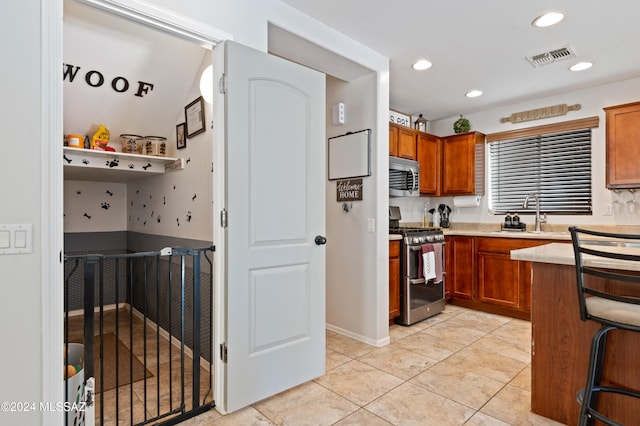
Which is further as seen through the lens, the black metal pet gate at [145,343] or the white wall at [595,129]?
the white wall at [595,129]

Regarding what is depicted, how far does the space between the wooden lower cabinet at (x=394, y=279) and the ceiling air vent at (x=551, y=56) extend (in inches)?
81.7

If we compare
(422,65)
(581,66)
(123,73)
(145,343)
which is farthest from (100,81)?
(581,66)

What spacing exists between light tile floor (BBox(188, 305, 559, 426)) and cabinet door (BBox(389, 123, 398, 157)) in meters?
1.98

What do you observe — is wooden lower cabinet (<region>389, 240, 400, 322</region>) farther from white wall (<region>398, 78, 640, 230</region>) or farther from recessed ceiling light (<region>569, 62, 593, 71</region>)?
recessed ceiling light (<region>569, 62, 593, 71</region>)

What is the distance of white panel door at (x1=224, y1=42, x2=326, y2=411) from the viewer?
6.44ft

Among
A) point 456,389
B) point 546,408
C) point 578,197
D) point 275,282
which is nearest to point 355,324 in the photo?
point 456,389

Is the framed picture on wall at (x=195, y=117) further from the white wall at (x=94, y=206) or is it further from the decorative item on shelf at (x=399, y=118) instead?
the decorative item on shelf at (x=399, y=118)

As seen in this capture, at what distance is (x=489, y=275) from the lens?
3.94 meters

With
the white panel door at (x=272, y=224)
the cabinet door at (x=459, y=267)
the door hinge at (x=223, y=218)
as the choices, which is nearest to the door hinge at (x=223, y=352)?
the white panel door at (x=272, y=224)

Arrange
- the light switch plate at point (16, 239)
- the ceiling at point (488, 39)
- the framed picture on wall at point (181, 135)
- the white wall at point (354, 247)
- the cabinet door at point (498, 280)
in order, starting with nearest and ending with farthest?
the light switch plate at point (16, 239), the ceiling at point (488, 39), the framed picture on wall at point (181, 135), the white wall at point (354, 247), the cabinet door at point (498, 280)

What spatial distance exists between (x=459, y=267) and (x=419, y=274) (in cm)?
92

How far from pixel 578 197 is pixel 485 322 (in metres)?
1.80

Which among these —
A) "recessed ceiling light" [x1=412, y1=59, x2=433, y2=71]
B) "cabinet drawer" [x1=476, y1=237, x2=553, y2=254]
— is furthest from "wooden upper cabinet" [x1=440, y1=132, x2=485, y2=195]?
"recessed ceiling light" [x1=412, y1=59, x2=433, y2=71]

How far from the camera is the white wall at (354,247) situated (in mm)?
3029
